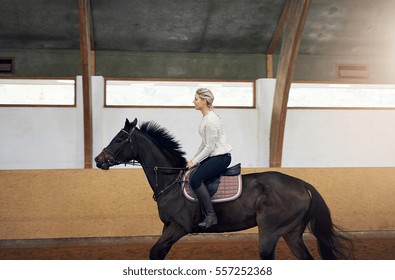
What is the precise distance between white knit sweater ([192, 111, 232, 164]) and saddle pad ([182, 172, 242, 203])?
0.82 feet

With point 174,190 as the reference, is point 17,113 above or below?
above

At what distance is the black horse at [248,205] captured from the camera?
14.6 ft

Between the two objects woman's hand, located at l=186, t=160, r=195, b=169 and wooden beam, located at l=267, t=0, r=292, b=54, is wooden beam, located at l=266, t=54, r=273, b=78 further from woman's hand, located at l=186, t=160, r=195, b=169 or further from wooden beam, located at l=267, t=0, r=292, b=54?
woman's hand, located at l=186, t=160, r=195, b=169

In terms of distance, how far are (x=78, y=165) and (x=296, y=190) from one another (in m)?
5.99

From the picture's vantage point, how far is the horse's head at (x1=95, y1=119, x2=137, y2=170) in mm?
4582

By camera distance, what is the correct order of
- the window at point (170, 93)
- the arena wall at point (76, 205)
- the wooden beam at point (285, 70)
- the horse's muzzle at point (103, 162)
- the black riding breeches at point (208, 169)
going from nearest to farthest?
the black riding breeches at point (208, 169), the horse's muzzle at point (103, 162), the arena wall at point (76, 205), the wooden beam at point (285, 70), the window at point (170, 93)

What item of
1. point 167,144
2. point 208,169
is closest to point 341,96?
point 167,144

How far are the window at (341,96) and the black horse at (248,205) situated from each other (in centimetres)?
572

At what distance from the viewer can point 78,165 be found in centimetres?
963

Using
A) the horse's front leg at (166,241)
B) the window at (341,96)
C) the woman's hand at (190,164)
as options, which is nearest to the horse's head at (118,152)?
the woman's hand at (190,164)

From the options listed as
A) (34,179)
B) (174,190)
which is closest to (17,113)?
(34,179)

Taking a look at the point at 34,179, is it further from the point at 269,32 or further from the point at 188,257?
the point at 269,32

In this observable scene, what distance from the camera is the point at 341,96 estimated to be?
10.2 metres

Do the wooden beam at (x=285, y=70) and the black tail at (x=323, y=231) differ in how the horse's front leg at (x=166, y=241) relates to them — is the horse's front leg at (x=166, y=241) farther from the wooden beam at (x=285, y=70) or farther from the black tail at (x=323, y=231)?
the wooden beam at (x=285, y=70)
